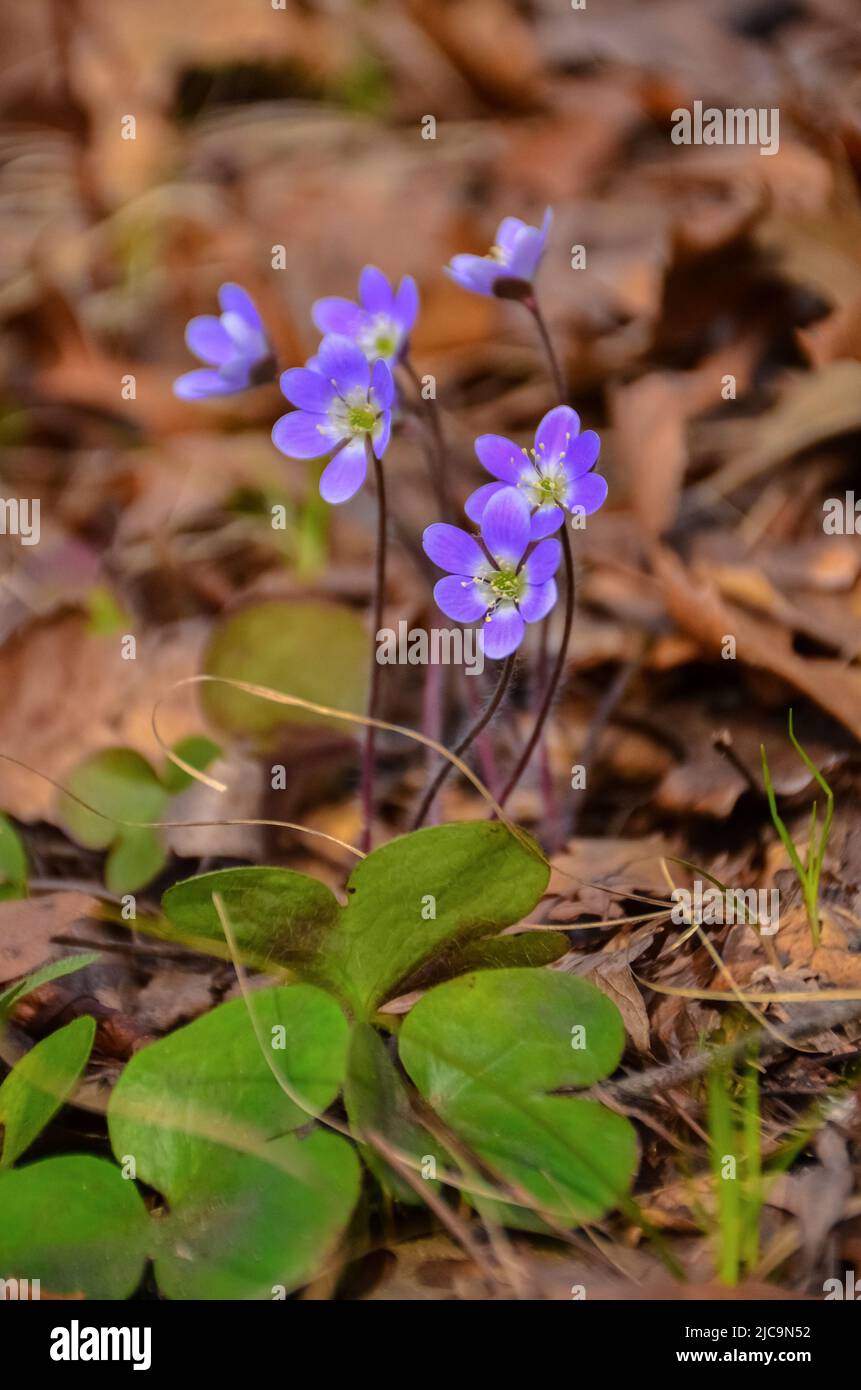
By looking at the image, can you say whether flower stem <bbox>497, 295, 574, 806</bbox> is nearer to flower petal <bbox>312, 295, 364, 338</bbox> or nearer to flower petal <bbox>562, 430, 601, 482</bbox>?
flower petal <bbox>562, 430, 601, 482</bbox>

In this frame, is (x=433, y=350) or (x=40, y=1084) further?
(x=433, y=350)

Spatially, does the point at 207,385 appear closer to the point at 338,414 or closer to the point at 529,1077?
the point at 338,414

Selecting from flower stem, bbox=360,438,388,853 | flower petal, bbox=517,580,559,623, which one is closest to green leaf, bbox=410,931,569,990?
flower stem, bbox=360,438,388,853

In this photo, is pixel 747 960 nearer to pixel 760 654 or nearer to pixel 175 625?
pixel 760 654

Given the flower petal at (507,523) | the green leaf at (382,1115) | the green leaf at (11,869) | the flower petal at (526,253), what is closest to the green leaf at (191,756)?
the green leaf at (11,869)

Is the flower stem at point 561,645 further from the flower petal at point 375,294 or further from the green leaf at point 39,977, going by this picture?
the green leaf at point 39,977

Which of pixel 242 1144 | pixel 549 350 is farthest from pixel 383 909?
pixel 549 350
